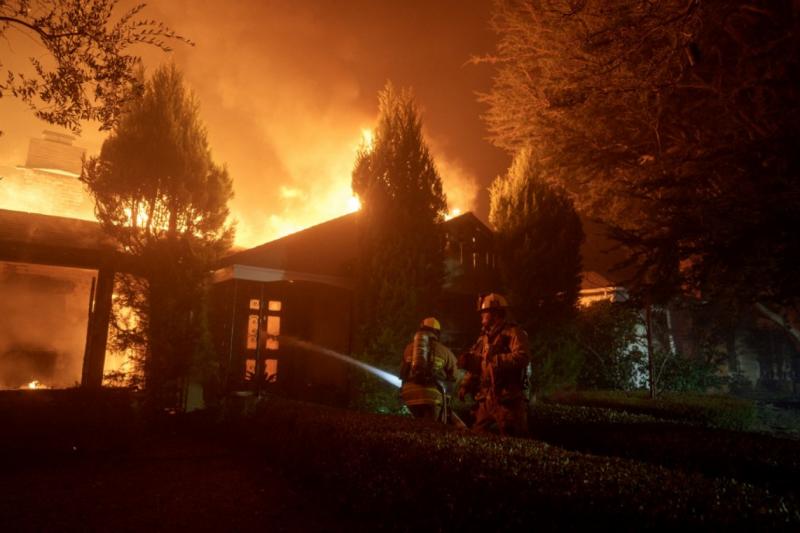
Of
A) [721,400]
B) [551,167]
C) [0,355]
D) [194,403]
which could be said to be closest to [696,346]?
[721,400]

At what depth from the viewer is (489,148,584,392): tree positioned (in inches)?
532

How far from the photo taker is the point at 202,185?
11.2 meters

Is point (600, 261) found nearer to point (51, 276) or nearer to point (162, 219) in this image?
point (162, 219)

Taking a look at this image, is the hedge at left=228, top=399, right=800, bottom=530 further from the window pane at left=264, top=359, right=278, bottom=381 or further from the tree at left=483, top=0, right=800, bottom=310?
the window pane at left=264, top=359, right=278, bottom=381

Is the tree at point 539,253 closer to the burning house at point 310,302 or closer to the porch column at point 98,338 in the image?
the burning house at point 310,302

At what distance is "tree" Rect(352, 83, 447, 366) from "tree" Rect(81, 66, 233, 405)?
11.2 ft

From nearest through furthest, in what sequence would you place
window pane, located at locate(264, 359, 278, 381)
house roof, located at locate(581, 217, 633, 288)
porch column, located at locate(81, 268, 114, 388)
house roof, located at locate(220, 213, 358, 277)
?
porch column, located at locate(81, 268, 114, 388) < house roof, located at locate(220, 213, 358, 277) < window pane, located at locate(264, 359, 278, 381) < house roof, located at locate(581, 217, 633, 288)

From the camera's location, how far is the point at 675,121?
30.0ft

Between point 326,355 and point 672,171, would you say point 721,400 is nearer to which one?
point 672,171

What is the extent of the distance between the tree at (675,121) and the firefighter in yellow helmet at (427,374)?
302 cm

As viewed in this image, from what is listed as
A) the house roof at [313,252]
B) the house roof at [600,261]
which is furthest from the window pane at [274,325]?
the house roof at [600,261]

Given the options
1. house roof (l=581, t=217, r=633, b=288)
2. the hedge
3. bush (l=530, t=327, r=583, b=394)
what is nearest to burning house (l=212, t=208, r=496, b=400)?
bush (l=530, t=327, r=583, b=394)

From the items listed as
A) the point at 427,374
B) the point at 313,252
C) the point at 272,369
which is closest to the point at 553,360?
the point at 313,252

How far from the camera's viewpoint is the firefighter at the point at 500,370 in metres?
6.14
